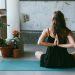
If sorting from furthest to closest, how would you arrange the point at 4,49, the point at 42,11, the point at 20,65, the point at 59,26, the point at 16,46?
1. the point at 42,11
2. the point at 16,46
3. the point at 4,49
4. the point at 20,65
5. the point at 59,26

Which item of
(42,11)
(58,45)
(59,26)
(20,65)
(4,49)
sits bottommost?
(20,65)

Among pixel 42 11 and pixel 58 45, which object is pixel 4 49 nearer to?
pixel 58 45

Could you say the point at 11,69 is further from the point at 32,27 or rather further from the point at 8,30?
the point at 32,27

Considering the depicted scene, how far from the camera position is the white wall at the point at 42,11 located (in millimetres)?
7672

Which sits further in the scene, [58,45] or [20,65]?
[20,65]

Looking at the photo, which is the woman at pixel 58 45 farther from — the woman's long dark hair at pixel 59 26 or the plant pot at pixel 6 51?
the plant pot at pixel 6 51

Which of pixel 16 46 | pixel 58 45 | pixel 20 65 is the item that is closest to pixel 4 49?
pixel 16 46

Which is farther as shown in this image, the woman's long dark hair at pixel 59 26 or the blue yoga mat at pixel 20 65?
the blue yoga mat at pixel 20 65

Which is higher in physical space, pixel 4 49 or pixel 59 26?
pixel 59 26

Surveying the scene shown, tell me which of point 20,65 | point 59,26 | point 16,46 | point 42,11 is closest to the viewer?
point 59,26

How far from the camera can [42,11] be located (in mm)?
7734

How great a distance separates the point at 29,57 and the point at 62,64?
128 centimetres

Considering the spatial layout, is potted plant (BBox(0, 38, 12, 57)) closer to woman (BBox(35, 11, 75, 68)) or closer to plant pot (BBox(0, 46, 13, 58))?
plant pot (BBox(0, 46, 13, 58))

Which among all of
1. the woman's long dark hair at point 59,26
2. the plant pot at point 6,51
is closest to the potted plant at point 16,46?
the plant pot at point 6,51
